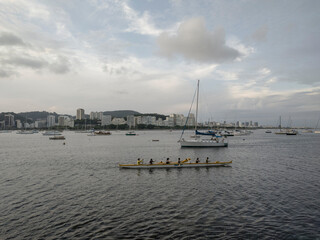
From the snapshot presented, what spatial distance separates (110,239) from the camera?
14.0 meters

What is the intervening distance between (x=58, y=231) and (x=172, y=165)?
2389 centimetres

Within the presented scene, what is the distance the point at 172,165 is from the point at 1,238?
26.1 meters

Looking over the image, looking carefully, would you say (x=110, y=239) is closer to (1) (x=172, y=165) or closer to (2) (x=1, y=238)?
(2) (x=1, y=238)

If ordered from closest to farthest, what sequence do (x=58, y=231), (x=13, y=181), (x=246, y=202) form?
(x=58, y=231), (x=246, y=202), (x=13, y=181)

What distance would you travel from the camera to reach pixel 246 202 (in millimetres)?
20562

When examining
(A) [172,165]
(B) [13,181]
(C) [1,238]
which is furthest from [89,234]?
(A) [172,165]

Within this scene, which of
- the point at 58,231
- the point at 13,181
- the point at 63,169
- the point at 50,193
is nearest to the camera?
the point at 58,231

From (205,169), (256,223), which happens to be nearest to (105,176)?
(205,169)

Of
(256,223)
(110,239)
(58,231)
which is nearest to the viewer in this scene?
A: (110,239)

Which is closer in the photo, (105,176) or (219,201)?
(219,201)

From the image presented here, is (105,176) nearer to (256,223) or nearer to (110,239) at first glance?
(110,239)

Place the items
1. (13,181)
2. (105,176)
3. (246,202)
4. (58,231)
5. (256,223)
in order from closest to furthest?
1. (58,231)
2. (256,223)
3. (246,202)
4. (13,181)
5. (105,176)

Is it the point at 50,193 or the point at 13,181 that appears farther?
the point at 13,181

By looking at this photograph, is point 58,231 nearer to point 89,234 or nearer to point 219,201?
point 89,234
